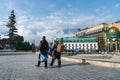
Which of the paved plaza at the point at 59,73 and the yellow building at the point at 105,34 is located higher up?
the yellow building at the point at 105,34

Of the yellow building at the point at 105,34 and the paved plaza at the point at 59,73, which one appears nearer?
the paved plaza at the point at 59,73

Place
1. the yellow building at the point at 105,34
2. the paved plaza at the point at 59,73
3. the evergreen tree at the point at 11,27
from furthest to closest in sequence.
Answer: the yellow building at the point at 105,34, the evergreen tree at the point at 11,27, the paved plaza at the point at 59,73

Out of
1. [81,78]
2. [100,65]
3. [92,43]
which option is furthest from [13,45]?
[81,78]

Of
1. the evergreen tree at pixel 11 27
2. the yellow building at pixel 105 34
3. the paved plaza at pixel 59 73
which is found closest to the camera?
the paved plaza at pixel 59 73

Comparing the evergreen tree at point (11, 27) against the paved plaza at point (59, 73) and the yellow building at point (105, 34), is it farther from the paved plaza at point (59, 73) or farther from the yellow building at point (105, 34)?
the paved plaza at point (59, 73)

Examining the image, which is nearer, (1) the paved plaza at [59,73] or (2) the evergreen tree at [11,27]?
(1) the paved plaza at [59,73]

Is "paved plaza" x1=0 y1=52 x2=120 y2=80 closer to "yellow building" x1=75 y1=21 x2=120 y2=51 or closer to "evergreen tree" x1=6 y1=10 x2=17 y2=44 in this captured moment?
"evergreen tree" x1=6 y1=10 x2=17 y2=44

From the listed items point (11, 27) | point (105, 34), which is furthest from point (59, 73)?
point (105, 34)

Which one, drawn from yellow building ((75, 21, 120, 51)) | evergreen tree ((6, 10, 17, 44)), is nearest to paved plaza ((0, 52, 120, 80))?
evergreen tree ((6, 10, 17, 44))

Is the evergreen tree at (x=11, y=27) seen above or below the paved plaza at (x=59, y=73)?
above

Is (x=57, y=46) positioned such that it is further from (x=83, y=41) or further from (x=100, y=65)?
(x=83, y=41)

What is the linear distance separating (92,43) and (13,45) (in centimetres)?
6656

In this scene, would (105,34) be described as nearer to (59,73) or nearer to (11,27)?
(11,27)

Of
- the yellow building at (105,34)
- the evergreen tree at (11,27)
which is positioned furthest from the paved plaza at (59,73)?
the yellow building at (105,34)
